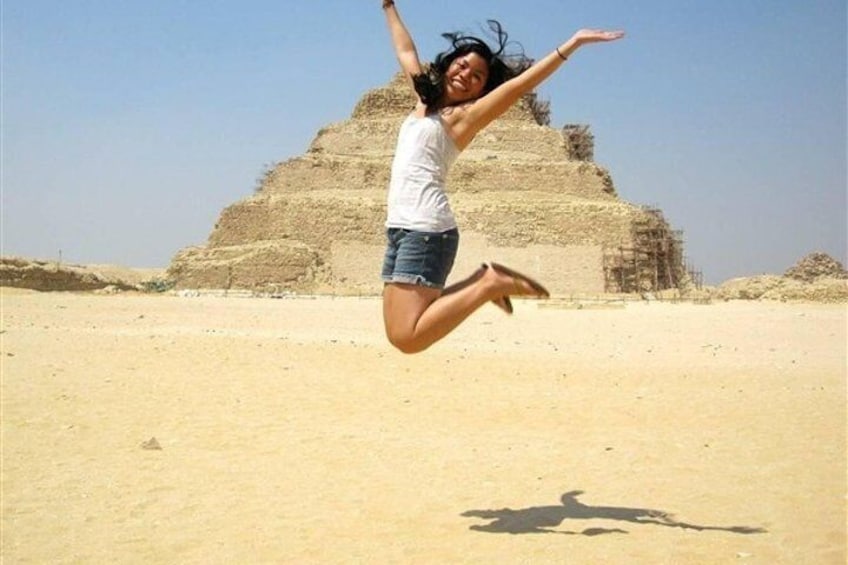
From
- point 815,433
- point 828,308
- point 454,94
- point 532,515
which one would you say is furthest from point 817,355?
point 828,308

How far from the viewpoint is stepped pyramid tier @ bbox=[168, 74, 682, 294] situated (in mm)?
45844

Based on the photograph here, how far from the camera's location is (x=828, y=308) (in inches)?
1049

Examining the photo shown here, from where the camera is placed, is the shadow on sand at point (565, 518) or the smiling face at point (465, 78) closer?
the smiling face at point (465, 78)

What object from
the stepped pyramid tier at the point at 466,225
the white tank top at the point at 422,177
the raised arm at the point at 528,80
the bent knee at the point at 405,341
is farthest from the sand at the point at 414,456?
the stepped pyramid tier at the point at 466,225

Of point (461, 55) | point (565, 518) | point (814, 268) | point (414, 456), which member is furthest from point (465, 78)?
point (814, 268)

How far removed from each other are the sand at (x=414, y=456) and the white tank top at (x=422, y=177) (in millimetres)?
1568

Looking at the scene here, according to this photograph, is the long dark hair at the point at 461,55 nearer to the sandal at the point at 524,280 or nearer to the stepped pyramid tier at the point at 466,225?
the sandal at the point at 524,280

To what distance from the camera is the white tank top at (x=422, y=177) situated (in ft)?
14.9

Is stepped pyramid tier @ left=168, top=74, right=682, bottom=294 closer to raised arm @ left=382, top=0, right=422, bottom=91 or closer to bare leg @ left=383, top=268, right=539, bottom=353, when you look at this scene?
raised arm @ left=382, top=0, right=422, bottom=91

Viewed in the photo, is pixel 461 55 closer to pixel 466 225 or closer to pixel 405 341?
pixel 405 341

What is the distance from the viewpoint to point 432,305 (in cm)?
457

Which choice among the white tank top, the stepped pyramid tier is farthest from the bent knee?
the stepped pyramid tier

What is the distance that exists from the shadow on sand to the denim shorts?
1.38 metres

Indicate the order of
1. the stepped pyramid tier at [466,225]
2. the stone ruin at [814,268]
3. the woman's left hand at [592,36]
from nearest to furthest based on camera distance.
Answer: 1. the woman's left hand at [592,36]
2. the stone ruin at [814,268]
3. the stepped pyramid tier at [466,225]
